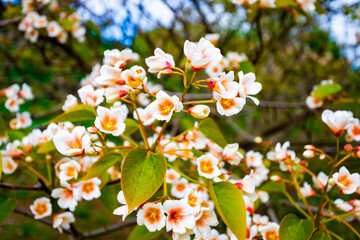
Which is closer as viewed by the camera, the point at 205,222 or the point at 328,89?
the point at 205,222

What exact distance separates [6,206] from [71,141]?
0.68 m

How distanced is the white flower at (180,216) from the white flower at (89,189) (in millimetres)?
446

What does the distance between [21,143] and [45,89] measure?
102 inches

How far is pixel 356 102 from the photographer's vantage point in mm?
2234

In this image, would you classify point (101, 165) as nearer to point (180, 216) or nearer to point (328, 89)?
point (180, 216)

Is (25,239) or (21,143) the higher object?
(21,143)

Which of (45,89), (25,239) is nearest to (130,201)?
(45,89)

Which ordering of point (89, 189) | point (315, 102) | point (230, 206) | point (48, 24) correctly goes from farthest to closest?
point (48, 24), point (315, 102), point (89, 189), point (230, 206)

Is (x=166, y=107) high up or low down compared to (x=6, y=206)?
up

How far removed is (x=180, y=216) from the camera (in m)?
0.96

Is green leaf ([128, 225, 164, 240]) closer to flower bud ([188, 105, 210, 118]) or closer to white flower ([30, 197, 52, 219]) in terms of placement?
white flower ([30, 197, 52, 219])

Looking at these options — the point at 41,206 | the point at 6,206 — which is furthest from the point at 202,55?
the point at 6,206

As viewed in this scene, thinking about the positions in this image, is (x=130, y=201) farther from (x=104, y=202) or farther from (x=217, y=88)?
(x=104, y=202)

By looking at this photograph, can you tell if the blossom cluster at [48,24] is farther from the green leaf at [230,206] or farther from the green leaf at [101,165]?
the green leaf at [230,206]
